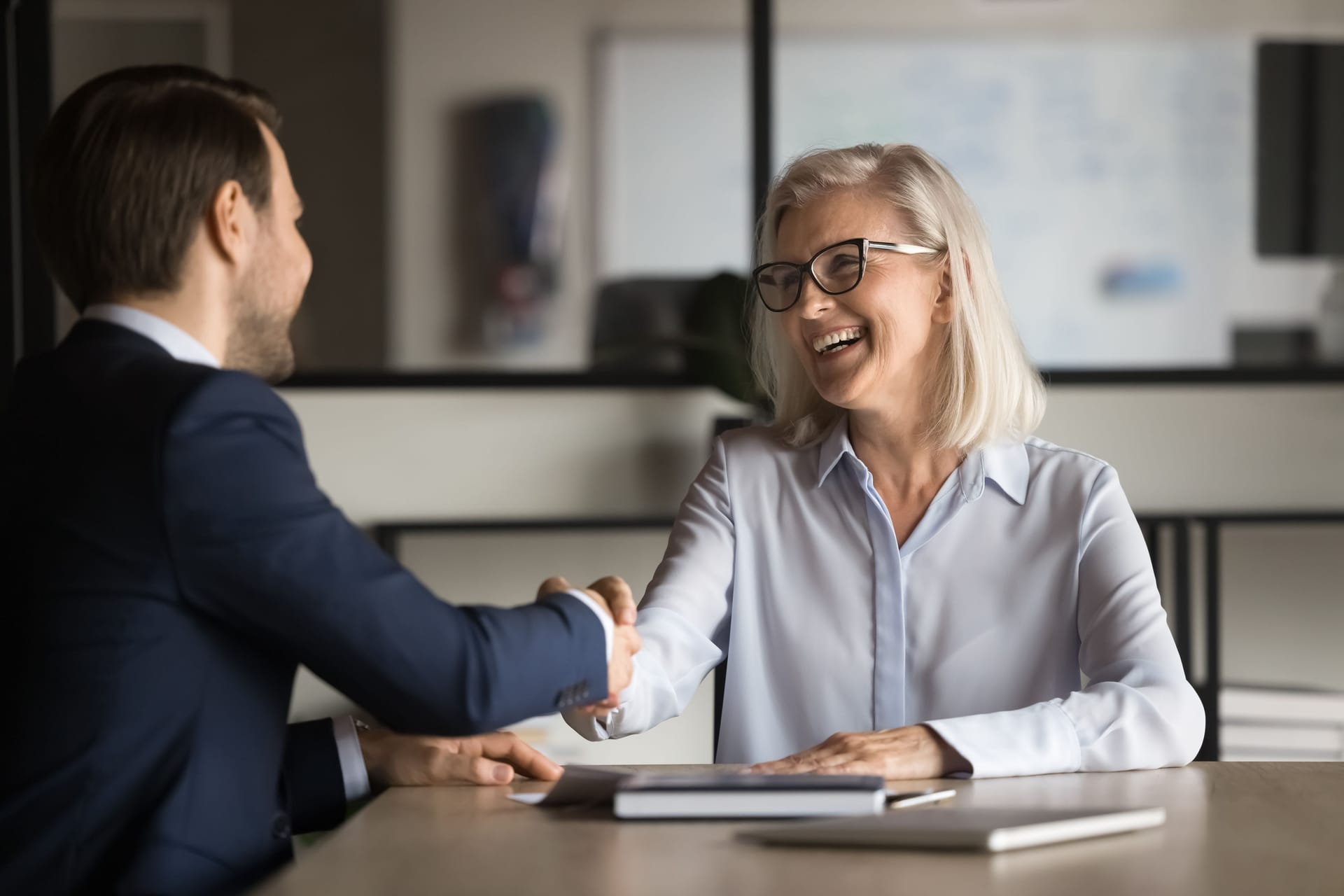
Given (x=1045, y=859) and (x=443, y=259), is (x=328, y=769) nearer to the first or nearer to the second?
(x=1045, y=859)

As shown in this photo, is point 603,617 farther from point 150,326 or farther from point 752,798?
point 150,326

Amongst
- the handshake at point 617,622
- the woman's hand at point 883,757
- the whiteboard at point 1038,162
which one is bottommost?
the woman's hand at point 883,757

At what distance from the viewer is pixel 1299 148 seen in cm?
344

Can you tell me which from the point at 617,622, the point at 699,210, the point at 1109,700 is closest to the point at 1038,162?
the point at 699,210

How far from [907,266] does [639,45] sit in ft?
5.69

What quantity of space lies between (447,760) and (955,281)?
980 millimetres

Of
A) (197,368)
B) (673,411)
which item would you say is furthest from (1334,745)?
(197,368)

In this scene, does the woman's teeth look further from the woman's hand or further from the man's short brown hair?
the man's short brown hair

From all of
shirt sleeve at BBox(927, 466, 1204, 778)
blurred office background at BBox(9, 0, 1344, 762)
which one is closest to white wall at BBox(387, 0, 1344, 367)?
blurred office background at BBox(9, 0, 1344, 762)

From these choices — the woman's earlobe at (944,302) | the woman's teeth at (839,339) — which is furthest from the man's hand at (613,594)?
the woman's earlobe at (944,302)

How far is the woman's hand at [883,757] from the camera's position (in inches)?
54.4

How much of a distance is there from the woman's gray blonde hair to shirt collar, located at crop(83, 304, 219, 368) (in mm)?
991

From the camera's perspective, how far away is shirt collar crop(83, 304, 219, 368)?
1210mm

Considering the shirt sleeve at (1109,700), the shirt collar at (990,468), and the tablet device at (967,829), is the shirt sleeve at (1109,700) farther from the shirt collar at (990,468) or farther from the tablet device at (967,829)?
the tablet device at (967,829)
